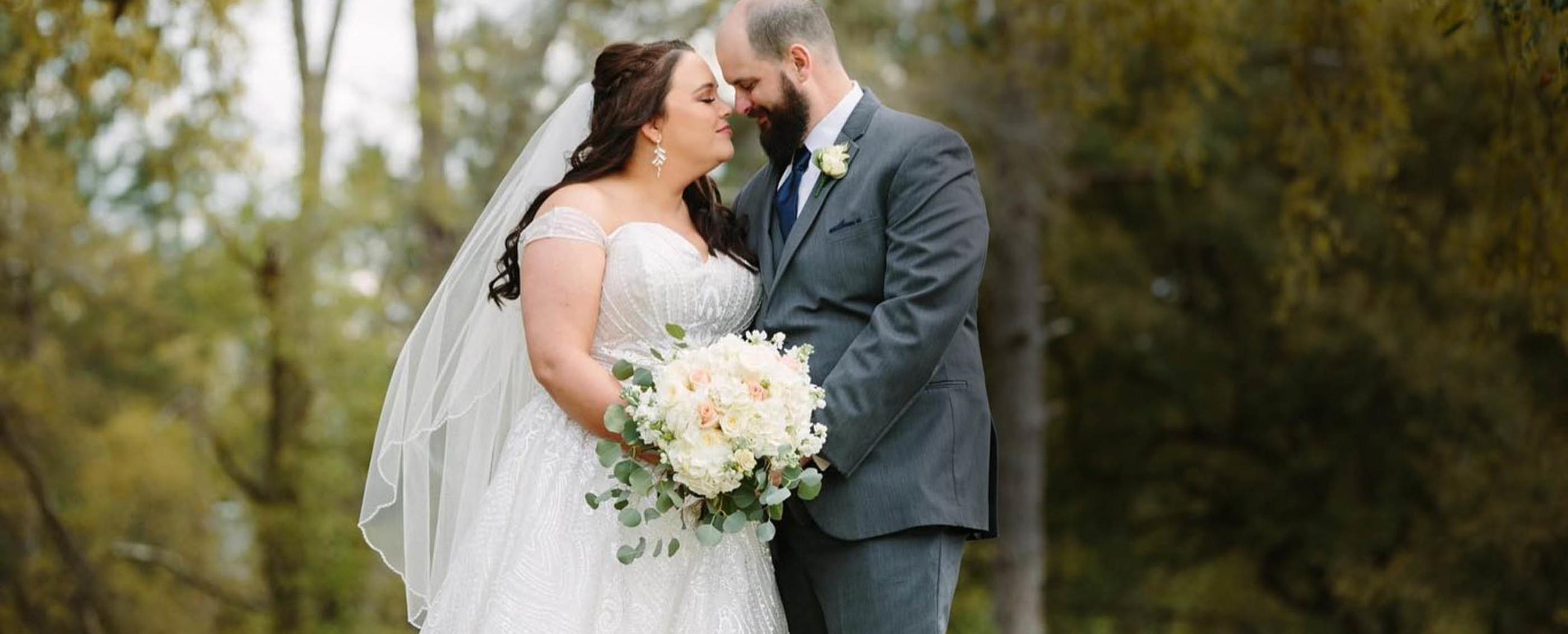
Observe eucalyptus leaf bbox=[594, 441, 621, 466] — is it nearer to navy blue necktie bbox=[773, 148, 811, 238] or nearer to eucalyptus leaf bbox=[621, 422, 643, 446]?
eucalyptus leaf bbox=[621, 422, 643, 446]

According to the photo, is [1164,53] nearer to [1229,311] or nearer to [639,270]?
[639,270]

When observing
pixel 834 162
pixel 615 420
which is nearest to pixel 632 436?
pixel 615 420

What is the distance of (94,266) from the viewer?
13.6 meters

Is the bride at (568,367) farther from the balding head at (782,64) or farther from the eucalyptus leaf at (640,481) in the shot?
the eucalyptus leaf at (640,481)

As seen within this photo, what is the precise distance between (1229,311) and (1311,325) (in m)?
1.81

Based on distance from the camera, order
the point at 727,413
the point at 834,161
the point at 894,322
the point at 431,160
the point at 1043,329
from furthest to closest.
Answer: the point at 1043,329 < the point at 431,160 < the point at 834,161 < the point at 894,322 < the point at 727,413

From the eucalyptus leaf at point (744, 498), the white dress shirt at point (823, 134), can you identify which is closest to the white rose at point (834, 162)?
the white dress shirt at point (823, 134)

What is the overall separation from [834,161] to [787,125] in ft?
0.69

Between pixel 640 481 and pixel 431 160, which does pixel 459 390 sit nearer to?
pixel 640 481

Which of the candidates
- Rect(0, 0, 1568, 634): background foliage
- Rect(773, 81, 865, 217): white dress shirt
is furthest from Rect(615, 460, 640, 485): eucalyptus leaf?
Rect(0, 0, 1568, 634): background foliage

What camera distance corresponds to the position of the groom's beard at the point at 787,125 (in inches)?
141

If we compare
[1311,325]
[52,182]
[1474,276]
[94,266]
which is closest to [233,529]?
[94,266]

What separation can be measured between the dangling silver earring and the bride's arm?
32 cm

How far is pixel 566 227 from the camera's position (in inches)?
134
